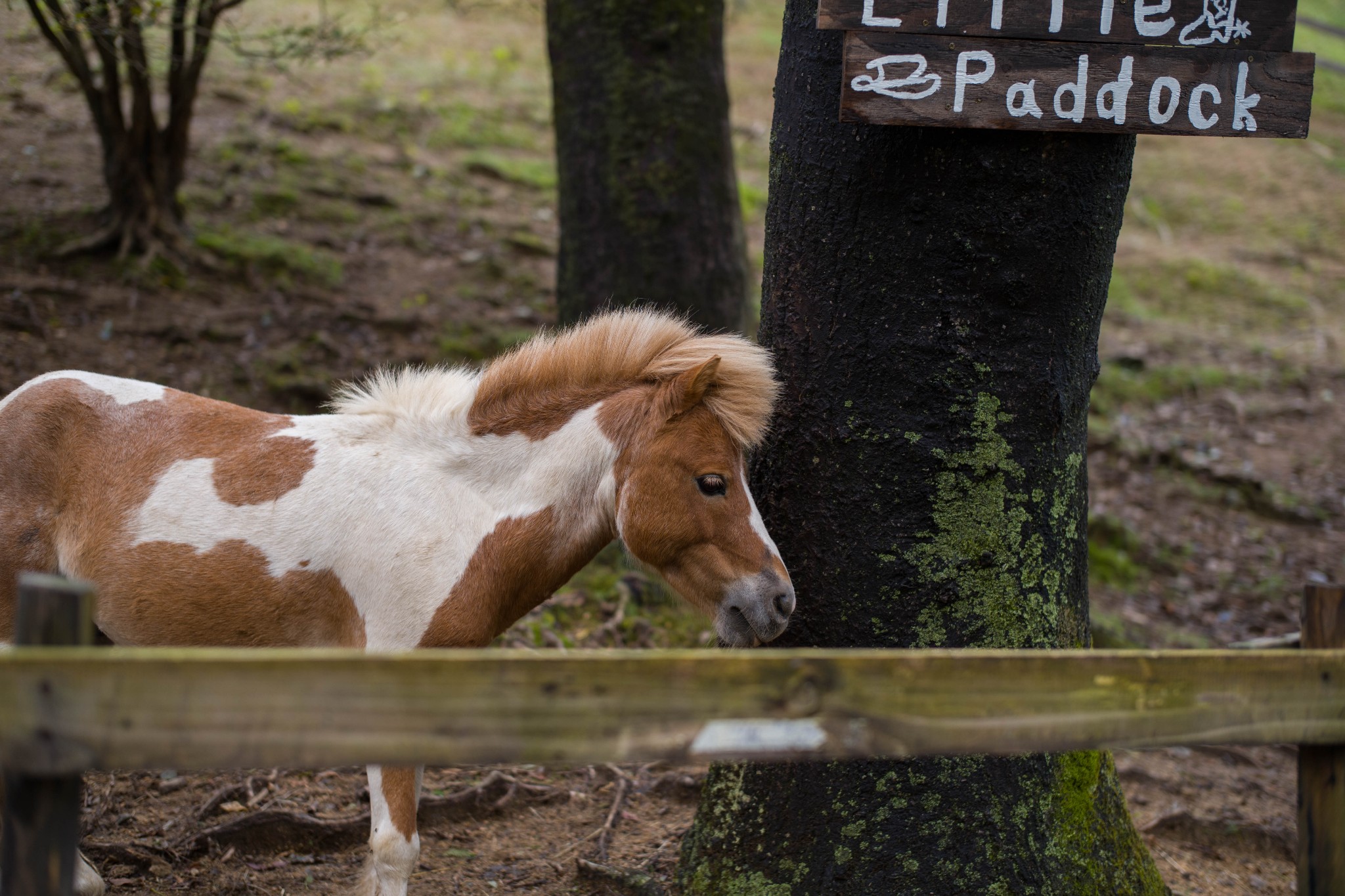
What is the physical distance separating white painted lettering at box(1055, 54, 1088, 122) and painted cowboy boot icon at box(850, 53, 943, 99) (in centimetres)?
35

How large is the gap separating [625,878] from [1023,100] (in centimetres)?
309

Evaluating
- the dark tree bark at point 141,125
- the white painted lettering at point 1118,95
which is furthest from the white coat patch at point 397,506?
the dark tree bark at point 141,125

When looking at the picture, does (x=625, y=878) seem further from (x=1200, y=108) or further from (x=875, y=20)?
(x=1200, y=108)

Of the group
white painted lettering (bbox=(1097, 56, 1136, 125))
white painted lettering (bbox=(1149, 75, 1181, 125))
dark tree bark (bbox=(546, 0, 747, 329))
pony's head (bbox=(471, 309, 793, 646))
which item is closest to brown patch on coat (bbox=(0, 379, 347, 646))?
pony's head (bbox=(471, 309, 793, 646))

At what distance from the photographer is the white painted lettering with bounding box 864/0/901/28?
2801 mm

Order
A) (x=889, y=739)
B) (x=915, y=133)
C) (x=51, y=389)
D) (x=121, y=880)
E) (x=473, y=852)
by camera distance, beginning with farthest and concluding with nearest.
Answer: (x=473, y=852), (x=121, y=880), (x=51, y=389), (x=915, y=133), (x=889, y=739)

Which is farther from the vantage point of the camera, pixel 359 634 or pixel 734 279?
pixel 734 279

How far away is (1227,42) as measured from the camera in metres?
2.86

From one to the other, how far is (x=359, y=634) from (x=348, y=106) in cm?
986

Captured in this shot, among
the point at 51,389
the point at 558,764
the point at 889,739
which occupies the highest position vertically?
the point at 51,389

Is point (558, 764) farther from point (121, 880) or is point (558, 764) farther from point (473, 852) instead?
point (121, 880)

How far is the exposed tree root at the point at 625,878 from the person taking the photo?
3760mm

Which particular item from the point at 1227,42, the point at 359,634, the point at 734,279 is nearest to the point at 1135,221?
the point at 734,279

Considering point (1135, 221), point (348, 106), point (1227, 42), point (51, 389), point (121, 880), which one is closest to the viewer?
point (1227, 42)
